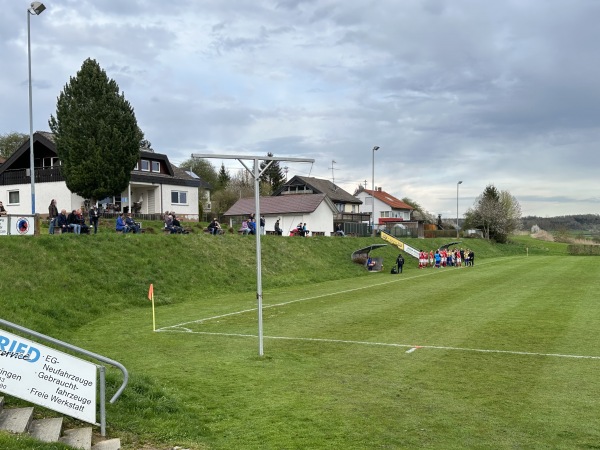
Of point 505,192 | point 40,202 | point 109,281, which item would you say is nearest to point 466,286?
point 109,281

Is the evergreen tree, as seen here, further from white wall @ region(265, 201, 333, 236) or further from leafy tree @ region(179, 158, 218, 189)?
white wall @ region(265, 201, 333, 236)

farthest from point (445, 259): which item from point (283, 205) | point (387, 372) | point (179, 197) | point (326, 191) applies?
point (387, 372)

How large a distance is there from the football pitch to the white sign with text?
1.95 m

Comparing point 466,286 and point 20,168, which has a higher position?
point 20,168

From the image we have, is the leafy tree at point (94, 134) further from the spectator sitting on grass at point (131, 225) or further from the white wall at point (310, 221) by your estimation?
the white wall at point (310, 221)

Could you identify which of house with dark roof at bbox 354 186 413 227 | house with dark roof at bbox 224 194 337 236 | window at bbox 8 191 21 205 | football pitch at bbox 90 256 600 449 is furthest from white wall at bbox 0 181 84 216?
house with dark roof at bbox 354 186 413 227

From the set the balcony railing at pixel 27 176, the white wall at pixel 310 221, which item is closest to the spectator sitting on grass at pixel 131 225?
the balcony railing at pixel 27 176

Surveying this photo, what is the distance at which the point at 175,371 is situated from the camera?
41.0ft

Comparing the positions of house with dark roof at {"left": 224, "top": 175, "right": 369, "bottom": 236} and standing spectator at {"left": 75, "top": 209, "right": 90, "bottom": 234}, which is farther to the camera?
house with dark roof at {"left": 224, "top": 175, "right": 369, "bottom": 236}

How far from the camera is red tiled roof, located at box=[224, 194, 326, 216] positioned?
63.1 meters

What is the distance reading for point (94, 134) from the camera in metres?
42.8

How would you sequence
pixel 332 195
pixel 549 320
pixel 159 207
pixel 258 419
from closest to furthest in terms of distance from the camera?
pixel 258 419, pixel 549 320, pixel 159 207, pixel 332 195

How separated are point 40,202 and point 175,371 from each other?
145 feet

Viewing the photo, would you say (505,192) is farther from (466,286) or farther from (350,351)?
(350,351)
